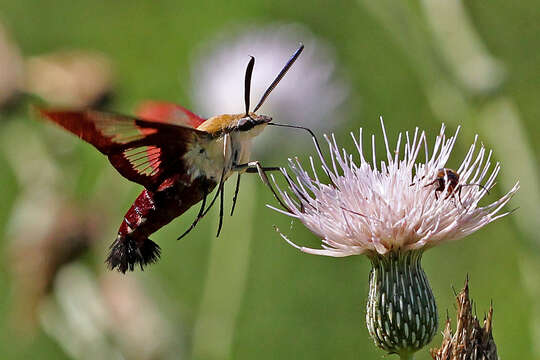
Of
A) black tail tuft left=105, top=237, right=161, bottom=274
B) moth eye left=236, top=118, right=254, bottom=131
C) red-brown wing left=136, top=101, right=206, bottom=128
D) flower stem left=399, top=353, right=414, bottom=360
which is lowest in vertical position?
flower stem left=399, top=353, right=414, bottom=360

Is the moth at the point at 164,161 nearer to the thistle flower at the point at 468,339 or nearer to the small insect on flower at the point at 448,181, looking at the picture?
the small insect on flower at the point at 448,181

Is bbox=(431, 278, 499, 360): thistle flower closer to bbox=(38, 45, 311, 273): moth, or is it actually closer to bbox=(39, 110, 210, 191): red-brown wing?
bbox=(38, 45, 311, 273): moth

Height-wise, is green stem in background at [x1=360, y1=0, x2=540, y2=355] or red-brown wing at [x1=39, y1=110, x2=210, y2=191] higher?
green stem in background at [x1=360, y1=0, x2=540, y2=355]

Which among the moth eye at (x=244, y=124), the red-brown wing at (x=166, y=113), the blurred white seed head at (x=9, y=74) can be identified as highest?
the blurred white seed head at (x=9, y=74)

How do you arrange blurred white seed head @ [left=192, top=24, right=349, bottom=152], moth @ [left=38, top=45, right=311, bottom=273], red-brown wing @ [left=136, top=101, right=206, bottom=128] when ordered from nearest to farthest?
moth @ [left=38, top=45, right=311, bottom=273] < red-brown wing @ [left=136, top=101, right=206, bottom=128] < blurred white seed head @ [left=192, top=24, right=349, bottom=152]

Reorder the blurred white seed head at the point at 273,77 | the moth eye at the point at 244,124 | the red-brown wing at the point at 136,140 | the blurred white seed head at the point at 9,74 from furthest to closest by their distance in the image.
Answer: the blurred white seed head at the point at 273,77
the blurred white seed head at the point at 9,74
the moth eye at the point at 244,124
the red-brown wing at the point at 136,140

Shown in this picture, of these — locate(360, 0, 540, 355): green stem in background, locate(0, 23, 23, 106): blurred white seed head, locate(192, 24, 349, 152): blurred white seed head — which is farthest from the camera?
locate(192, 24, 349, 152): blurred white seed head

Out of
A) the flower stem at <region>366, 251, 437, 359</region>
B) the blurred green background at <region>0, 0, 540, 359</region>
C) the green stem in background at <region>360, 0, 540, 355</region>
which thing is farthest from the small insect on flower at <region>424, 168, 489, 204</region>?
the green stem in background at <region>360, 0, 540, 355</region>

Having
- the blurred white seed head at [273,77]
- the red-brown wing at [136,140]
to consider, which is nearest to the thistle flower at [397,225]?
the red-brown wing at [136,140]

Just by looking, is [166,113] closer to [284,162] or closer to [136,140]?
[136,140]
